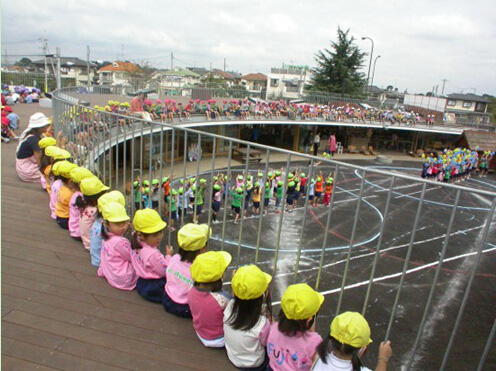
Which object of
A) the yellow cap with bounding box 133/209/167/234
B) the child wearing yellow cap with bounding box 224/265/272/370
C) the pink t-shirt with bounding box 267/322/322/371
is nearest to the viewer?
the pink t-shirt with bounding box 267/322/322/371

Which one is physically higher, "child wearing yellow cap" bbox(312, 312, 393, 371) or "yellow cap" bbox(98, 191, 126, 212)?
"yellow cap" bbox(98, 191, 126, 212)

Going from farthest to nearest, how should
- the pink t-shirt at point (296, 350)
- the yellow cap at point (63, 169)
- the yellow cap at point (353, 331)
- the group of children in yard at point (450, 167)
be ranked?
the group of children in yard at point (450, 167) → the yellow cap at point (63, 169) → the pink t-shirt at point (296, 350) → the yellow cap at point (353, 331)

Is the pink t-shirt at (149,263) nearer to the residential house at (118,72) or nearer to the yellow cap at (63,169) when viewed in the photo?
the yellow cap at (63,169)

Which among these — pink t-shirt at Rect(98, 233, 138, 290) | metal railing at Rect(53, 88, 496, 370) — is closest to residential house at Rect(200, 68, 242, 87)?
metal railing at Rect(53, 88, 496, 370)

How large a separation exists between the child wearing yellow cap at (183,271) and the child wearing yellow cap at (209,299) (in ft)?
0.96

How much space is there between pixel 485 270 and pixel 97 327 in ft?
40.5

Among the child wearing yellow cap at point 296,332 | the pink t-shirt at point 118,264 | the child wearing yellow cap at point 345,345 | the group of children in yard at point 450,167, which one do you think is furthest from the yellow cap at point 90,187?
the group of children in yard at point 450,167

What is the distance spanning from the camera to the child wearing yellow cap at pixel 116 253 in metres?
3.76

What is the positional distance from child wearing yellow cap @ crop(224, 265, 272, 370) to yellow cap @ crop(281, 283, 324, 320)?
25 cm

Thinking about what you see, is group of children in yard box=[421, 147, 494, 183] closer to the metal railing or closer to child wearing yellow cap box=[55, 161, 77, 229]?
the metal railing

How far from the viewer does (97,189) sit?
4.46m

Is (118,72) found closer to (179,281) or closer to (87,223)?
(87,223)

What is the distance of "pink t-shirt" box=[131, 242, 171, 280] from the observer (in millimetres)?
3629

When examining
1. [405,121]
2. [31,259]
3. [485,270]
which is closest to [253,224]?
[485,270]
